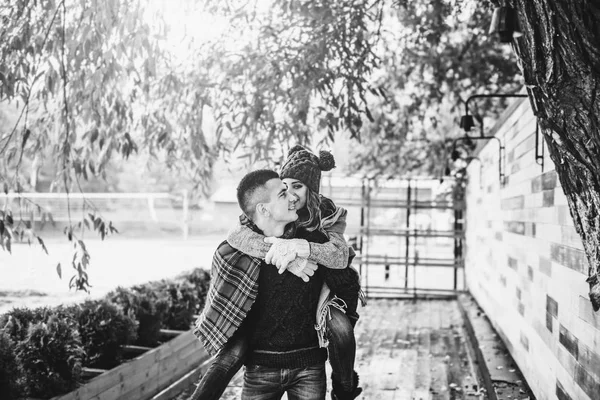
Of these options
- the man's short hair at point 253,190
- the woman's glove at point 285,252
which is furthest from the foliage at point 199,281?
the woman's glove at point 285,252

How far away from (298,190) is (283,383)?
2.76 feet

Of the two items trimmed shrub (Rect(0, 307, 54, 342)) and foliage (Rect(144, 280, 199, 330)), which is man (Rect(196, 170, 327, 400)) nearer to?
trimmed shrub (Rect(0, 307, 54, 342))

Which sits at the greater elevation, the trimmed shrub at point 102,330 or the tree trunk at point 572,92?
the tree trunk at point 572,92

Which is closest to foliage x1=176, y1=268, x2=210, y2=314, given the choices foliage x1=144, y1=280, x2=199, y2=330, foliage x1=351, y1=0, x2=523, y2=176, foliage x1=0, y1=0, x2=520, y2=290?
foliage x1=144, y1=280, x2=199, y2=330

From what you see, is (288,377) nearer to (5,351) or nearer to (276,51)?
(5,351)

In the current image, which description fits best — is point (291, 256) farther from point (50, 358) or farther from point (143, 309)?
point (143, 309)

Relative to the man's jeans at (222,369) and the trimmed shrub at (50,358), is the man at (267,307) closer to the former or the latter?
the man's jeans at (222,369)

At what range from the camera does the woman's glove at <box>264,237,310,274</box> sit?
9.07ft

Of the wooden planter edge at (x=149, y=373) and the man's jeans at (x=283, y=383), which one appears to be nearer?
the man's jeans at (x=283, y=383)

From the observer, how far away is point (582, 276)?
12.5 feet

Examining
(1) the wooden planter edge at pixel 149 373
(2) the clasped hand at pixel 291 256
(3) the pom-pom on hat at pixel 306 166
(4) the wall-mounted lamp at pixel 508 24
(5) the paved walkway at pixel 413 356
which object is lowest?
(5) the paved walkway at pixel 413 356

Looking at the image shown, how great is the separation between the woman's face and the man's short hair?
0.36 ft

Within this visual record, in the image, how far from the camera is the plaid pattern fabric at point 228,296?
2871 mm

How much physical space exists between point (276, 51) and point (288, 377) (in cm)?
394
